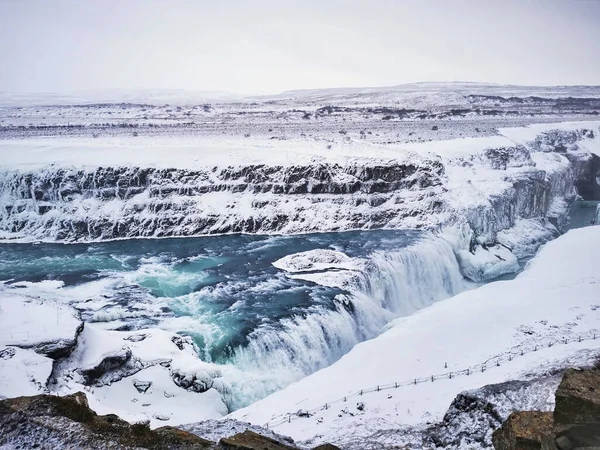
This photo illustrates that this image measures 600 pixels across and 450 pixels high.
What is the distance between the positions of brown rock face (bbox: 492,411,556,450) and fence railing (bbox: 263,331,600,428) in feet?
29.0

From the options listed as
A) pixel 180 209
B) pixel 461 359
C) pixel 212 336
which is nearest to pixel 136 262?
pixel 180 209

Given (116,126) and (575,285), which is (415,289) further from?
(116,126)

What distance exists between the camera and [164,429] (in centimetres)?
1203

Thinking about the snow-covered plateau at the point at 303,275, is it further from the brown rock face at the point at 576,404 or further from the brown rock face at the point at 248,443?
the brown rock face at the point at 576,404

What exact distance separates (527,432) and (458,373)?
1110 cm

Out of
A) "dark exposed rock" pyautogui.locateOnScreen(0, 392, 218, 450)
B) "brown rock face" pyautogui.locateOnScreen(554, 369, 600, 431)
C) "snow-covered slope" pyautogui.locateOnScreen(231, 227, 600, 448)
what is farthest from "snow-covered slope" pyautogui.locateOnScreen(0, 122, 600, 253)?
"brown rock face" pyautogui.locateOnScreen(554, 369, 600, 431)

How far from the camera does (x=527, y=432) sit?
10.1 metres

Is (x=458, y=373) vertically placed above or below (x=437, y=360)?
above

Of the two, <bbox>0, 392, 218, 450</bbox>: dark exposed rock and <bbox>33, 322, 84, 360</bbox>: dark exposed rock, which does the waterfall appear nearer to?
<bbox>33, 322, 84, 360</bbox>: dark exposed rock

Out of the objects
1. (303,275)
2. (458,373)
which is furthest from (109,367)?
(303,275)

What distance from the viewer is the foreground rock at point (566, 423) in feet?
28.1

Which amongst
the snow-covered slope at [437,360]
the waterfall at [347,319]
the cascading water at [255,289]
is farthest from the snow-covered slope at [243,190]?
the snow-covered slope at [437,360]

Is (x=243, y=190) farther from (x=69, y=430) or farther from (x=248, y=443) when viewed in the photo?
(x=248, y=443)

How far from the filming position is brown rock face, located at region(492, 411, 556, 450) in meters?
9.70
